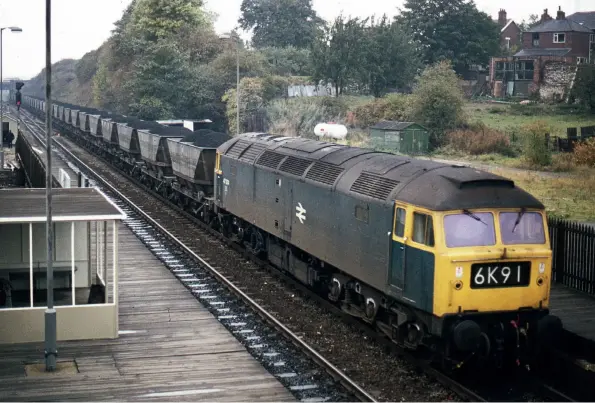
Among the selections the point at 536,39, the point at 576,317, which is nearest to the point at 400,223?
the point at 576,317

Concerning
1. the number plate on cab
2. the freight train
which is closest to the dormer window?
the freight train

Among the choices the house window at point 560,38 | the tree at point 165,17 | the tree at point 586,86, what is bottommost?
the tree at point 586,86

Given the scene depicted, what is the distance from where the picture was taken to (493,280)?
1331cm

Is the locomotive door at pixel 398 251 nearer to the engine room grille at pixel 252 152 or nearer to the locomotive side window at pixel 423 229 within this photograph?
the locomotive side window at pixel 423 229

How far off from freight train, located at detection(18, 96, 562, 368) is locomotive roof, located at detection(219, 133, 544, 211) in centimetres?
2

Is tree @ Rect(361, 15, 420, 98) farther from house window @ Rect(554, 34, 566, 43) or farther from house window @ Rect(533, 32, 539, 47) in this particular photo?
house window @ Rect(554, 34, 566, 43)

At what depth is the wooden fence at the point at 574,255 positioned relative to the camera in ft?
60.3

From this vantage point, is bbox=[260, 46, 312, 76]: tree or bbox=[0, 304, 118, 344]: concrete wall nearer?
bbox=[0, 304, 118, 344]: concrete wall

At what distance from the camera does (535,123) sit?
3288 cm

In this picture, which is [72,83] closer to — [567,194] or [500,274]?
[567,194]

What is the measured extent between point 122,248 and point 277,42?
6142cm

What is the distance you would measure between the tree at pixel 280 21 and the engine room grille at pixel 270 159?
2440 inches

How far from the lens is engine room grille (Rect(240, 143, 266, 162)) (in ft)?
73.8

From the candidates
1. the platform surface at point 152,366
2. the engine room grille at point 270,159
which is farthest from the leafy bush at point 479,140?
the platform surface at point 152,366
